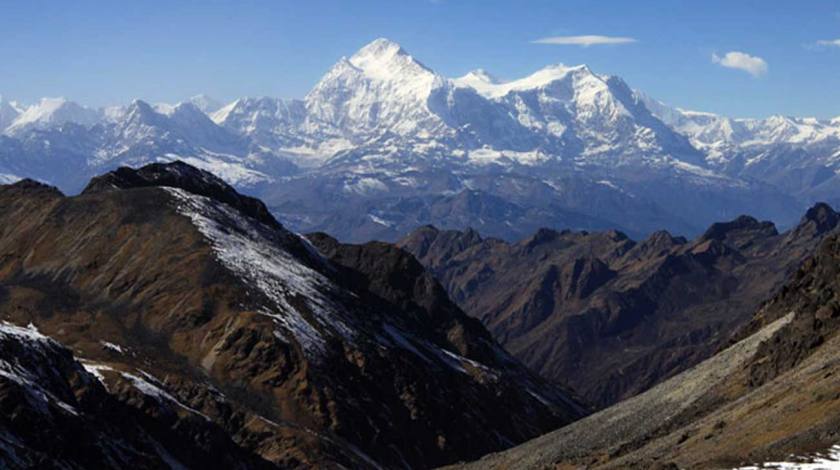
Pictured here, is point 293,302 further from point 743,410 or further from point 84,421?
point 743,410

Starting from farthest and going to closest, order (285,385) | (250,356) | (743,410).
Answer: (250,356), (285,385), (743,410)

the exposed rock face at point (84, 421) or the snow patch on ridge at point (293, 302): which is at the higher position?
the snow patch on ridge at point (293, 302)

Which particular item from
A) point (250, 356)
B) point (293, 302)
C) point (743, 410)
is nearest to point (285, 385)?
point (250, 356)

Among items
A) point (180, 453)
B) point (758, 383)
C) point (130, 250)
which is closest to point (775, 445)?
point (758, 383)

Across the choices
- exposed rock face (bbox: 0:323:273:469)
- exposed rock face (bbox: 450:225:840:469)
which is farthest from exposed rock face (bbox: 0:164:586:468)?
exposed rock face (bbox: 450:225:840:469)

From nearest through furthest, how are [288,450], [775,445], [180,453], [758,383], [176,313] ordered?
[775,445] → [758,383] → [180,453] → [288,450] → [176,313]

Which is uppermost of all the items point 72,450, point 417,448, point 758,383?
point 758,383

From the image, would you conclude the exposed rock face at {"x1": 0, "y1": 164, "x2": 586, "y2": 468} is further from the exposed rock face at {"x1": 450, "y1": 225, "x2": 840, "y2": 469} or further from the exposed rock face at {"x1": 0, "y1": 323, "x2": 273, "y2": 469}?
Answer: the exposed rock face at {"x1": 450, "y1": 225, "x2": 840, "y2": 469}

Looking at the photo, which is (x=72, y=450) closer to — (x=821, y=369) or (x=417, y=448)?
(x=821, y=369)

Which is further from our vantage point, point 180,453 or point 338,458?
point 338,458

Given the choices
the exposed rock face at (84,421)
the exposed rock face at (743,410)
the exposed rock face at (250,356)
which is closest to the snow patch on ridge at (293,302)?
the exposed rock face at (250,356)

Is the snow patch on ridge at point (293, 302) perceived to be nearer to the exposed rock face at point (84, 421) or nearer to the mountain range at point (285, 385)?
the mountain range at point (285, 385)
